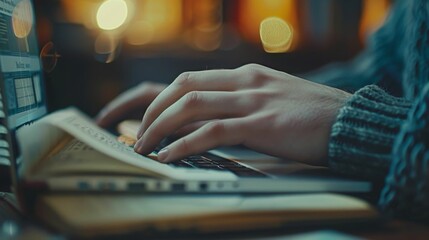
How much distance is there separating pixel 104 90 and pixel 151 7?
1.88 ft

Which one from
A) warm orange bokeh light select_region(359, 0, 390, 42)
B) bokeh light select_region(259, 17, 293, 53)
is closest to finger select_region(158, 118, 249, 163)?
bokeh light select_region(259, 17, 293, 53)

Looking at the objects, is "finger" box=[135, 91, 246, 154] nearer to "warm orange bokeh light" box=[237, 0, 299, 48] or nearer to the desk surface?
the desk surface

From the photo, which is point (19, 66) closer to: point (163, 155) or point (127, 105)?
point (163, 155)

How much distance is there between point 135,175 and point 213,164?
10 cm

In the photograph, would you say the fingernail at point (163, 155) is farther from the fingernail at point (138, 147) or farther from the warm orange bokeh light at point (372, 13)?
the warm orange bokeh light at point (372, 13)

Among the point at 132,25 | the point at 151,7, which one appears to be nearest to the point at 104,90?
the point at 132,25

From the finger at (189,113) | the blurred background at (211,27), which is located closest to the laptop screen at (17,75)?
the finger at (189,113)

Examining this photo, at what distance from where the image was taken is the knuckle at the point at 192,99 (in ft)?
1.56

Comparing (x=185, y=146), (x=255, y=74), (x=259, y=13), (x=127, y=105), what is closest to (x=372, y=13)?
(x=259, y=13)

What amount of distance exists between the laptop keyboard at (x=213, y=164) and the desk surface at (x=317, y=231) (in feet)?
0.24

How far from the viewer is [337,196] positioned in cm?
39

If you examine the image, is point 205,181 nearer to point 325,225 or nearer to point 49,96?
point 325,225

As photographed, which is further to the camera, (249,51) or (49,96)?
(249,51)

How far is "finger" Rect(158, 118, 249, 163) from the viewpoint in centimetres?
45
